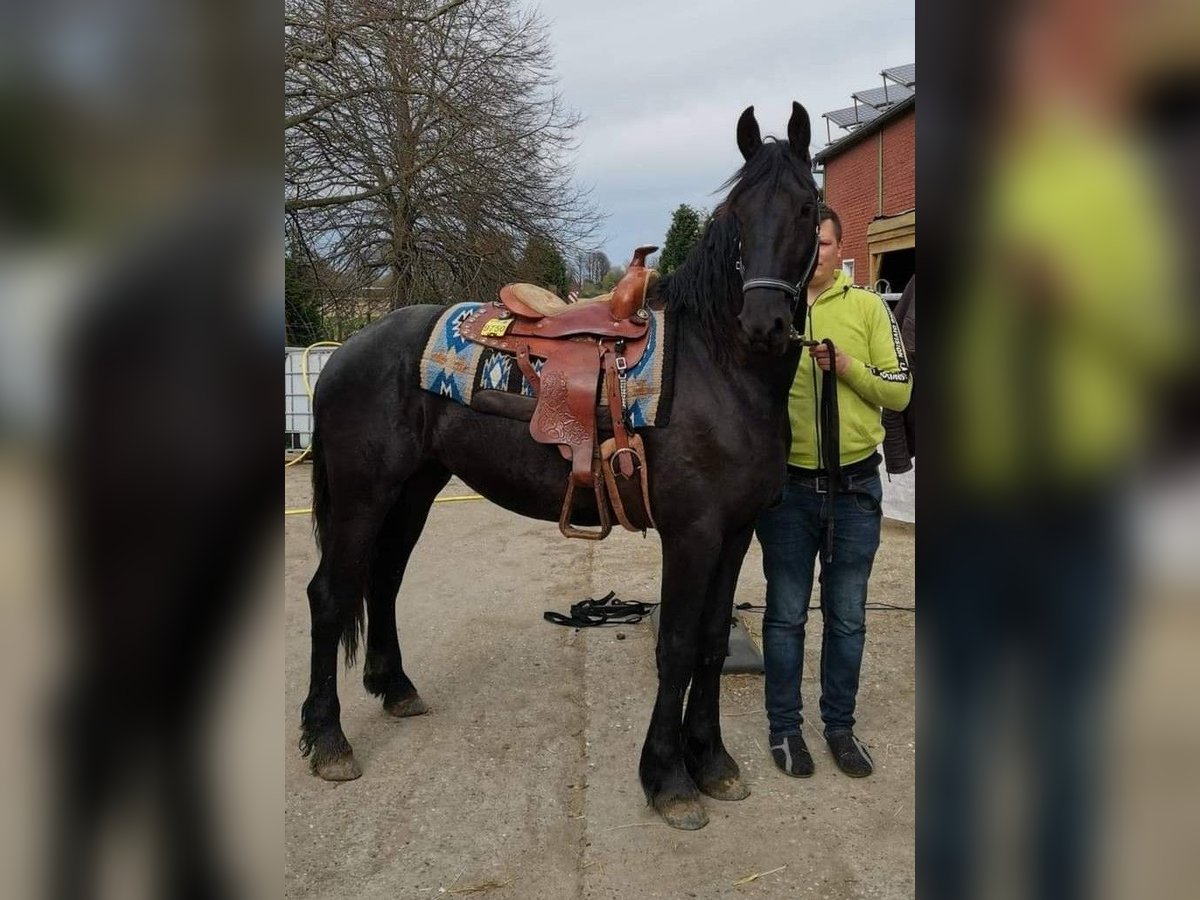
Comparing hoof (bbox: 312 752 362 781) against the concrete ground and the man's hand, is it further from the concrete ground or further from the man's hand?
the man's hand

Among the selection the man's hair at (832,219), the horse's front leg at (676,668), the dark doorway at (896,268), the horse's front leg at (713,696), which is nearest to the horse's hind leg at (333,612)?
the horse's front leg at (676,668)

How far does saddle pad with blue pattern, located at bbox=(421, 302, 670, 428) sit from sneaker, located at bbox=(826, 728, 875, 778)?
134 centimetres

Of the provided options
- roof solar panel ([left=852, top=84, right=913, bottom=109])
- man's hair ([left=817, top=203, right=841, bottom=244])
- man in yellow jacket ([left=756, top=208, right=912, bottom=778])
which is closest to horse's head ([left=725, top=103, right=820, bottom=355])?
man's hair ([left=817, top=203, right=841, bottom=244])

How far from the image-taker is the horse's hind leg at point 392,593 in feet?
10.7

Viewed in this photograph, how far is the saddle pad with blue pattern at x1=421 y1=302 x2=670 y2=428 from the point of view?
8.32 feet

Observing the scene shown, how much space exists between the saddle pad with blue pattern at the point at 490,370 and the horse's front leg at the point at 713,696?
1.74 ft

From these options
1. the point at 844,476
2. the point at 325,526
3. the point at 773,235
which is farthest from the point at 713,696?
the point at 325,526

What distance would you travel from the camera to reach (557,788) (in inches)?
105

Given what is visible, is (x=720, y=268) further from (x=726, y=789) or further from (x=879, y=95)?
(x=879, y=95)

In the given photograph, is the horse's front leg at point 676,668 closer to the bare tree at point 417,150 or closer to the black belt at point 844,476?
the black belt at point 844,476
